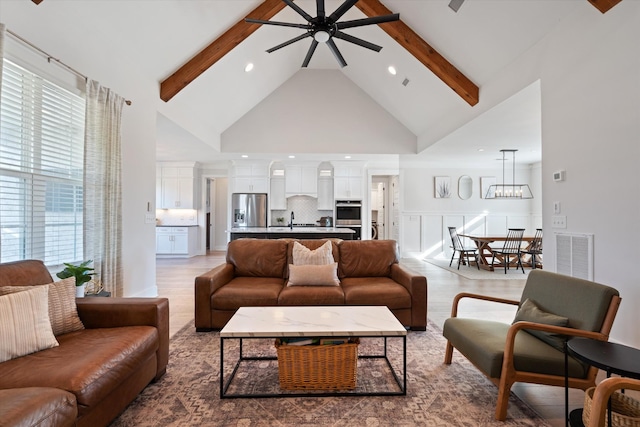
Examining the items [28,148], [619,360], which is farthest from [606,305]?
[28,148]

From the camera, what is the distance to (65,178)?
294cm

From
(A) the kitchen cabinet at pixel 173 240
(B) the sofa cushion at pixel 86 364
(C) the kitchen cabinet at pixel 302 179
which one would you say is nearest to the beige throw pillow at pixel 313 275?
(B) the sofa cushion at pixel 86 364

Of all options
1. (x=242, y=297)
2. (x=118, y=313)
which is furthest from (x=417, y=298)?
(x=118, y=313)

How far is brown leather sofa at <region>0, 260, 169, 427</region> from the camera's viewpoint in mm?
1253

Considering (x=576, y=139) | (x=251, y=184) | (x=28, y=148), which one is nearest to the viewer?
(x=28, y=148)

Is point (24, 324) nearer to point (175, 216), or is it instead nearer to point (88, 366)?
point (88, 366)

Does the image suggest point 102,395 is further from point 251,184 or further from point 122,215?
point 251,184

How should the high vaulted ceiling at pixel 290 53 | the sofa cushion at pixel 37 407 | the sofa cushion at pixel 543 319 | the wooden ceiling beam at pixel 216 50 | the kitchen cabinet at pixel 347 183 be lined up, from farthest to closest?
the kitchen cabinet at pixel 347 183 < the wooden ceiling beam at pixel 216 50 < the high vaulted ceiling at pixel 290 53 < the sofa cushion at pixel 543 319 < the sofa cushion at pixel 37 407

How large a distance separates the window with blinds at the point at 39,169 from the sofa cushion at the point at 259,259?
4.85ft

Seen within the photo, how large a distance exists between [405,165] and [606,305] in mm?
7504

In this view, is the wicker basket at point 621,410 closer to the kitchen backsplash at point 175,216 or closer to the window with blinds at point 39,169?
the window with blinds at point 39,169

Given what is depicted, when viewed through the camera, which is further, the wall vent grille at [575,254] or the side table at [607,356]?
the wall vent grille at [575,254]

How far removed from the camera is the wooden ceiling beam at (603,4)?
2489 millimetres

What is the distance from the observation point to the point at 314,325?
2.10 m
